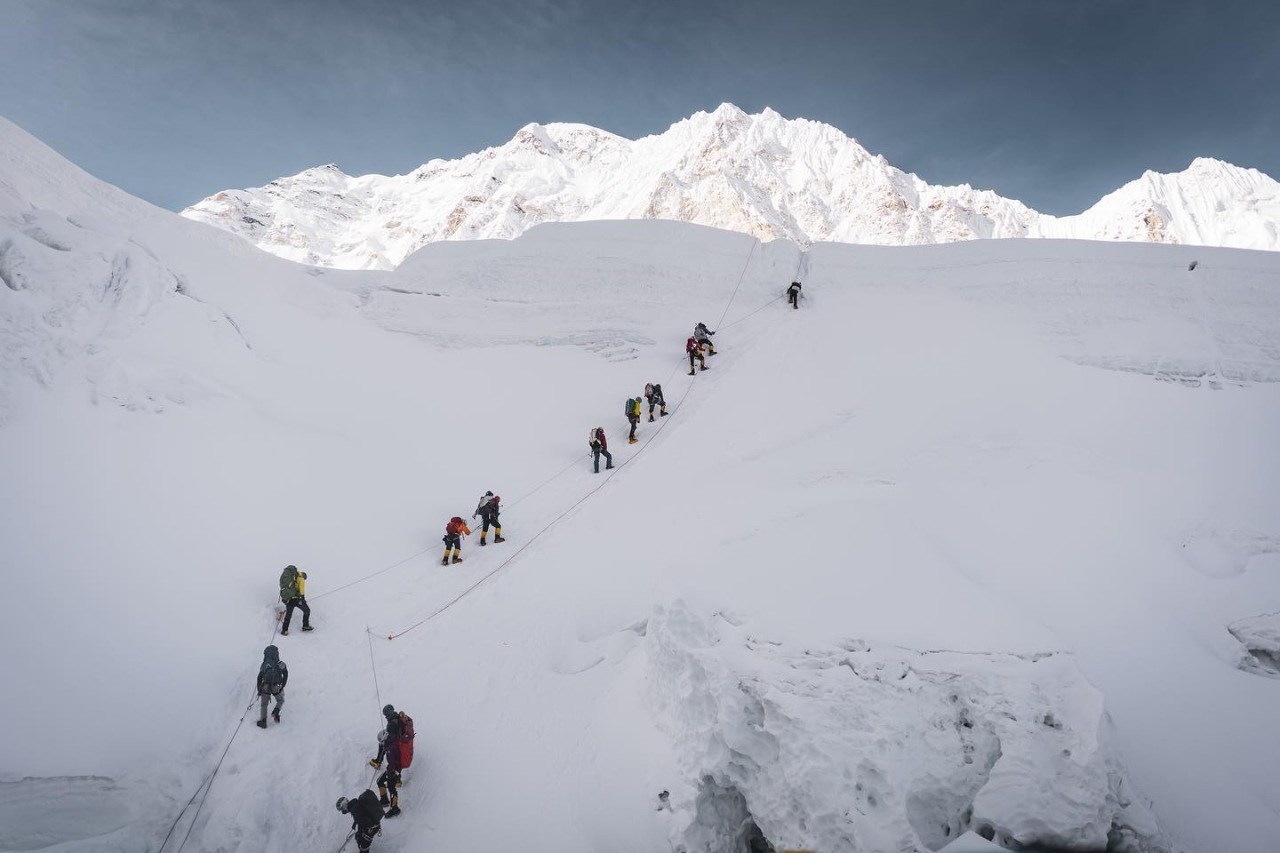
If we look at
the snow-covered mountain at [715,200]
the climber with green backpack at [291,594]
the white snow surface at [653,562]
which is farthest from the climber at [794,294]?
the snow-covered mountain at [715,200]

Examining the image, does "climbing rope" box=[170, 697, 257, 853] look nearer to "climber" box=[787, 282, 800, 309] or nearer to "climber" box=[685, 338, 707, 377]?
"climber" box=[685, 338, 707, 377]

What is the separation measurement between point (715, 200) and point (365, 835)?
156866 mm

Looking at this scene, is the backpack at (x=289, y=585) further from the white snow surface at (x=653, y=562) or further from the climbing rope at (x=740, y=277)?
the climbing rope at (x=740, y=277)

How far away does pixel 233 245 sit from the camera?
20547 millimetres

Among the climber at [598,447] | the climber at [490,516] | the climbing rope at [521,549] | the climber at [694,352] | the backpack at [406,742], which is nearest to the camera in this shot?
the backpack at [406,742]

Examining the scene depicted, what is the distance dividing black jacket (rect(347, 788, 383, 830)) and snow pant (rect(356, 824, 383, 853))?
0.02 m

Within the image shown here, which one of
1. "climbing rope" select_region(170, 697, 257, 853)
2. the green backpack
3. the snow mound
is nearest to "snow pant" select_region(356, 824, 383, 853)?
"climbing rope" select_region(170, 697, 257, 853)

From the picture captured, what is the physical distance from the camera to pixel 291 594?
9.44 meters

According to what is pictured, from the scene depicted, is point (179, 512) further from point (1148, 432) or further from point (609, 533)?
point (1148, 432)

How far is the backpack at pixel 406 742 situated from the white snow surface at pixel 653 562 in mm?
427

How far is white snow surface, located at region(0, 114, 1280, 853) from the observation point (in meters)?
6.04

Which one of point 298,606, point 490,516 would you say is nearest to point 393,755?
point 298,606

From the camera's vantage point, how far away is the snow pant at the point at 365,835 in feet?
20.9

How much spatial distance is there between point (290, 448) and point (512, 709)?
9.31 metres
